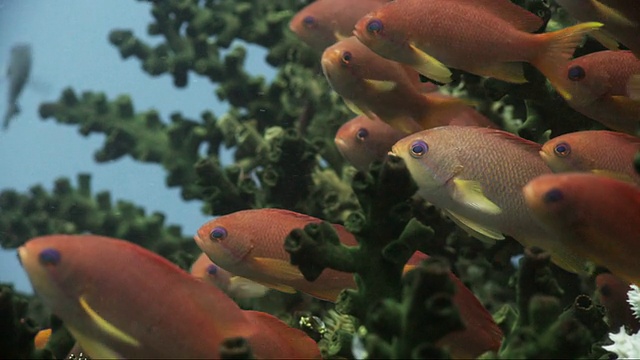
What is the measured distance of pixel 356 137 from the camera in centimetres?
369

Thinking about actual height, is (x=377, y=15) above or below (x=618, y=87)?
above

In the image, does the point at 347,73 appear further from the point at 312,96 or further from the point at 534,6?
the point at 312,96

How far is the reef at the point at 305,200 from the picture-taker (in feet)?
5.68

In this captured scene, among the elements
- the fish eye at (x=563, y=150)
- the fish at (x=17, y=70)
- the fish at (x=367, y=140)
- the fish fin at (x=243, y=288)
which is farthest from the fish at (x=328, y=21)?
the fish at (x=17, y=70)

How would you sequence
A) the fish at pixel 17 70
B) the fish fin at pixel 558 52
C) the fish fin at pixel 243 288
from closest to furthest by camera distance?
the fish fin at pixel 558 52 → the fish fin at pixel 243 288 → the fish at pixel 17 70

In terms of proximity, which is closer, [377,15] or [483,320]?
[483,320]

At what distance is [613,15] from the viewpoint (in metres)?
2.34

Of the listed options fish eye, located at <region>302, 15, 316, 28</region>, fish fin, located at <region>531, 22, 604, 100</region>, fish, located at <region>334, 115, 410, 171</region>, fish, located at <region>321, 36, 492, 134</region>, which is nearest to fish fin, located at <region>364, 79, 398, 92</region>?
fish, located at <region>321, 36, 492, 134</region>

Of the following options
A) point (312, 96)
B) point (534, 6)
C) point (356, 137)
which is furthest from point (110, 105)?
point (534, 6)

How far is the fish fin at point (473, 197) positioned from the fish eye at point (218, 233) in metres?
0.99

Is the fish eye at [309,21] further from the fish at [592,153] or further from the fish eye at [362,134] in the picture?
the fish at [592,153]

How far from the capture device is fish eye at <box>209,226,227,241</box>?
2.67m

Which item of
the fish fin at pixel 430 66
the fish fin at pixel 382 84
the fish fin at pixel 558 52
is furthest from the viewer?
the fish fin at pixel 382 84

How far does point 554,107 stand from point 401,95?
79 cm
